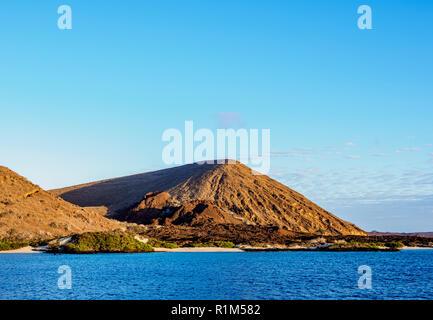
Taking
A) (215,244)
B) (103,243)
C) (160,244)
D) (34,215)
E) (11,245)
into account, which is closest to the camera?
(11,245)

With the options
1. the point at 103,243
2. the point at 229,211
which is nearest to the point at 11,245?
the point at 103,243

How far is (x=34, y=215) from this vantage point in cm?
10544

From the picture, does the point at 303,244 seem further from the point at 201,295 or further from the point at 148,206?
the point at 201,295

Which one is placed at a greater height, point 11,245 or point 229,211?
point 229,211

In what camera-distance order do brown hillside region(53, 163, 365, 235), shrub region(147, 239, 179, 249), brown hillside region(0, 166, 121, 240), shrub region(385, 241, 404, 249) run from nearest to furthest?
brown hillside region(0, 166, 121, 240), shrub region(147, 239, 179, 249), shrub region(385, 241, 404, 249), brown hillside region(53, 163, 365, 235)

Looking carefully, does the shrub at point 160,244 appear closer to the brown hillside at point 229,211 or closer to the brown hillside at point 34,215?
the brown hillside at point 34,215

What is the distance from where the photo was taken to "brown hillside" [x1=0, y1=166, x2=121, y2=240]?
98.9 m

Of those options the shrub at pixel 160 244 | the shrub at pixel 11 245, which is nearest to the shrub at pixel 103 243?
the shrub at pixel 160 244

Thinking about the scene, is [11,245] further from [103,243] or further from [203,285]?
[203,285]

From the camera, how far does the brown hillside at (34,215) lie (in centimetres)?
9894

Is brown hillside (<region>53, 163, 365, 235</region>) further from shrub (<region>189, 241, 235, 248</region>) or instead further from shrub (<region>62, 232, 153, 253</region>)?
shrub (<region>62, 232, 153, 253</region>)

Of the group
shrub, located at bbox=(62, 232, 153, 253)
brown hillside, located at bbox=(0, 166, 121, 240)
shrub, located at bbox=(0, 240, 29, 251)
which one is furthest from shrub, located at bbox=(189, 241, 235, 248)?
shrub, located at bbox=(0, 240, 29, 251)

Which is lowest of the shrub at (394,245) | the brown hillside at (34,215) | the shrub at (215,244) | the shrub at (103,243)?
the shrub at (394,245)
